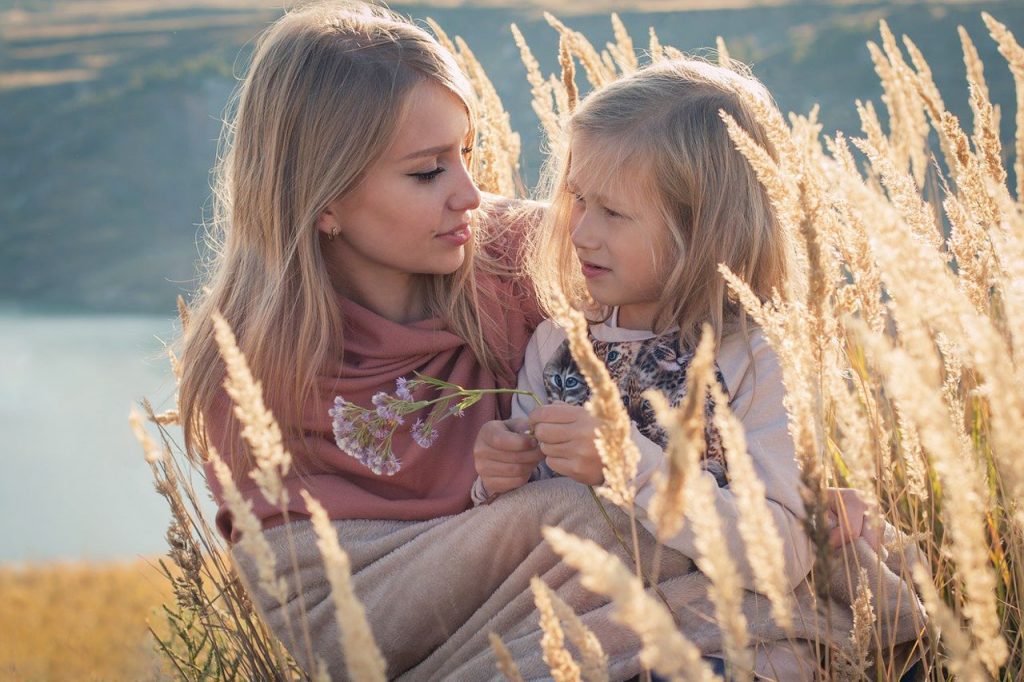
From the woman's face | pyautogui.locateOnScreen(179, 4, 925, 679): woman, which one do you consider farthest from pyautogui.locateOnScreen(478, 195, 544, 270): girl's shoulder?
the woman's face

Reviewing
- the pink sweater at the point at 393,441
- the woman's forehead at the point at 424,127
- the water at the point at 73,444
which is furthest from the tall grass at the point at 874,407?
the water at the point at 73,444

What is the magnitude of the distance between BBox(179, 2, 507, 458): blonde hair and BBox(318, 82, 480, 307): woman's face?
31 mm

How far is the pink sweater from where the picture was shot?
6.74ft

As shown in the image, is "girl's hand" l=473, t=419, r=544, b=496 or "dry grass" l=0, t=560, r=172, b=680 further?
"dry grass" l=0, t=560, r=172, b=680

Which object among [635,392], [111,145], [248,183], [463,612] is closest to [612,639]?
[463,612]

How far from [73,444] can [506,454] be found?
1133cm

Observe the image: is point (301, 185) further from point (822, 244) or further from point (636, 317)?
point (822, 244)

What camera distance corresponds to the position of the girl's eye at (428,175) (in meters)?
2.19

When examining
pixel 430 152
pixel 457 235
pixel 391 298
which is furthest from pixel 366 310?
pixel 430 152

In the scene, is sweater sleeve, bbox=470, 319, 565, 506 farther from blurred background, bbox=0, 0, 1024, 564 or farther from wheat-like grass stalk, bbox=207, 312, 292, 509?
blurred background, bbox=0, 0, 1024, 564

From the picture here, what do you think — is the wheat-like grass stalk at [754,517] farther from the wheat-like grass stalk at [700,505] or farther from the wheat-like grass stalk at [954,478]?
the wheat-like grass stalk at [954,478]

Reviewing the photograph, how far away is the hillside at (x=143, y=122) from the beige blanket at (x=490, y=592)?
47.4ft

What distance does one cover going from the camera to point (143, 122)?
2348 cm

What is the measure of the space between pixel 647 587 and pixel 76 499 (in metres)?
9.08
